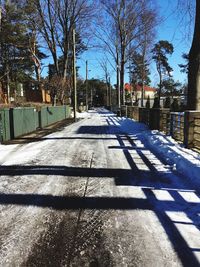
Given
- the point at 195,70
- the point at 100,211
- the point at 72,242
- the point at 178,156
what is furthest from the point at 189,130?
the point at 72,242

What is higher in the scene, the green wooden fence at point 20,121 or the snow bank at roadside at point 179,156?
the green wooden fence at point 20,121

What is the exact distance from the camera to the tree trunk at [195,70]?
1007 cm

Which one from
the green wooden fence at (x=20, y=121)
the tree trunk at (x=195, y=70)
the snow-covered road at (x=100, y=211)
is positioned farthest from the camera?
the green wooden fence at (x=20, y=121)

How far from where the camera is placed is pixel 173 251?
321cm

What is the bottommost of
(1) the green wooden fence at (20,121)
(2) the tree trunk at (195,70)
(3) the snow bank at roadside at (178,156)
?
(3) the snow bank at roadside at (178,156)

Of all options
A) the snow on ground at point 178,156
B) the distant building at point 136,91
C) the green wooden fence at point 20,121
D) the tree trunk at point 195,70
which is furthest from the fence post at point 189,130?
the distant building at point 136,91

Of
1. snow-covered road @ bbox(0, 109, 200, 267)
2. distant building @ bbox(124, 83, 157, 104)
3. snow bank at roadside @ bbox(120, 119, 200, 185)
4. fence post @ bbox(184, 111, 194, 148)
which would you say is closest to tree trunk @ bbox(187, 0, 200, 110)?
snow bank at roadside @ bbox(120, 119, 200, 185)

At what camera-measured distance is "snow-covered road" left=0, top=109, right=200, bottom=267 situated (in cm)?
317

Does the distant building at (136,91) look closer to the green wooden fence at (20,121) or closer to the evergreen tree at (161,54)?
the evergreen tree at (161,54)

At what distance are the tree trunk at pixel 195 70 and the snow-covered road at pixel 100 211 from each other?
115 inches

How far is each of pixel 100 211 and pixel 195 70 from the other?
24.7 feet

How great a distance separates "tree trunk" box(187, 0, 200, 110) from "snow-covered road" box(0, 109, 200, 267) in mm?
2930

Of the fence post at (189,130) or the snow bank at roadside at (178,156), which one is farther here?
the fence post at (189,130)

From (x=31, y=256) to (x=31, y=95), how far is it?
144 feet
